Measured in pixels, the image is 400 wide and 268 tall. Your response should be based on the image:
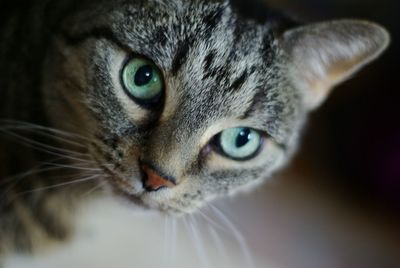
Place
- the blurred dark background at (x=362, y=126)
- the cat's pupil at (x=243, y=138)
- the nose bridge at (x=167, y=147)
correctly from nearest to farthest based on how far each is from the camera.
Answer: the nose bridge at (x=167, y=147) → the cat's pupil at (x=243, y=138) → the blurred dark background at (x=362, y=126)

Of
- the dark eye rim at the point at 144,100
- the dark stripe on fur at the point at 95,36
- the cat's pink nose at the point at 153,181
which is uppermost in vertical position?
the dark stripe on fur at the point at 95,36

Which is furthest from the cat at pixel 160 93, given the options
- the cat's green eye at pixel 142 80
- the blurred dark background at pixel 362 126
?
the blurred dark background at pixel 362 126

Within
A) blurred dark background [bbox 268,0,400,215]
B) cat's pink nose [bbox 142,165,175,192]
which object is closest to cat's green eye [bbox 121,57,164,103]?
cat's pink nose [bbox 142,165,175,192]

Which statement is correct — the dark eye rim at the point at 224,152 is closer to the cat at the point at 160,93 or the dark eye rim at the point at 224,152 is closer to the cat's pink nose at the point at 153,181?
the cat at the point at 160,93

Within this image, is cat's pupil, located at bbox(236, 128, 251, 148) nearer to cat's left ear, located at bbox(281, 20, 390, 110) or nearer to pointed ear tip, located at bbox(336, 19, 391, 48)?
cat's left ear, located at bbox(281, 20, 390, 110)

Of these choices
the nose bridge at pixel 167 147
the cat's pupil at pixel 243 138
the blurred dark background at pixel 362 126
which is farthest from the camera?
the blurred dark background at pixel 362 126

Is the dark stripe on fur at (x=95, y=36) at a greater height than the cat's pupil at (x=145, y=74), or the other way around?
the dark stripe on fur at (x=95, y=36)

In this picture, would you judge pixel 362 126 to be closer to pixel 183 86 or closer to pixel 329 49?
pixel 329 49

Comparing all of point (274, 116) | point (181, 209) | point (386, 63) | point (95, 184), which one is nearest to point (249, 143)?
point (274, 116)
